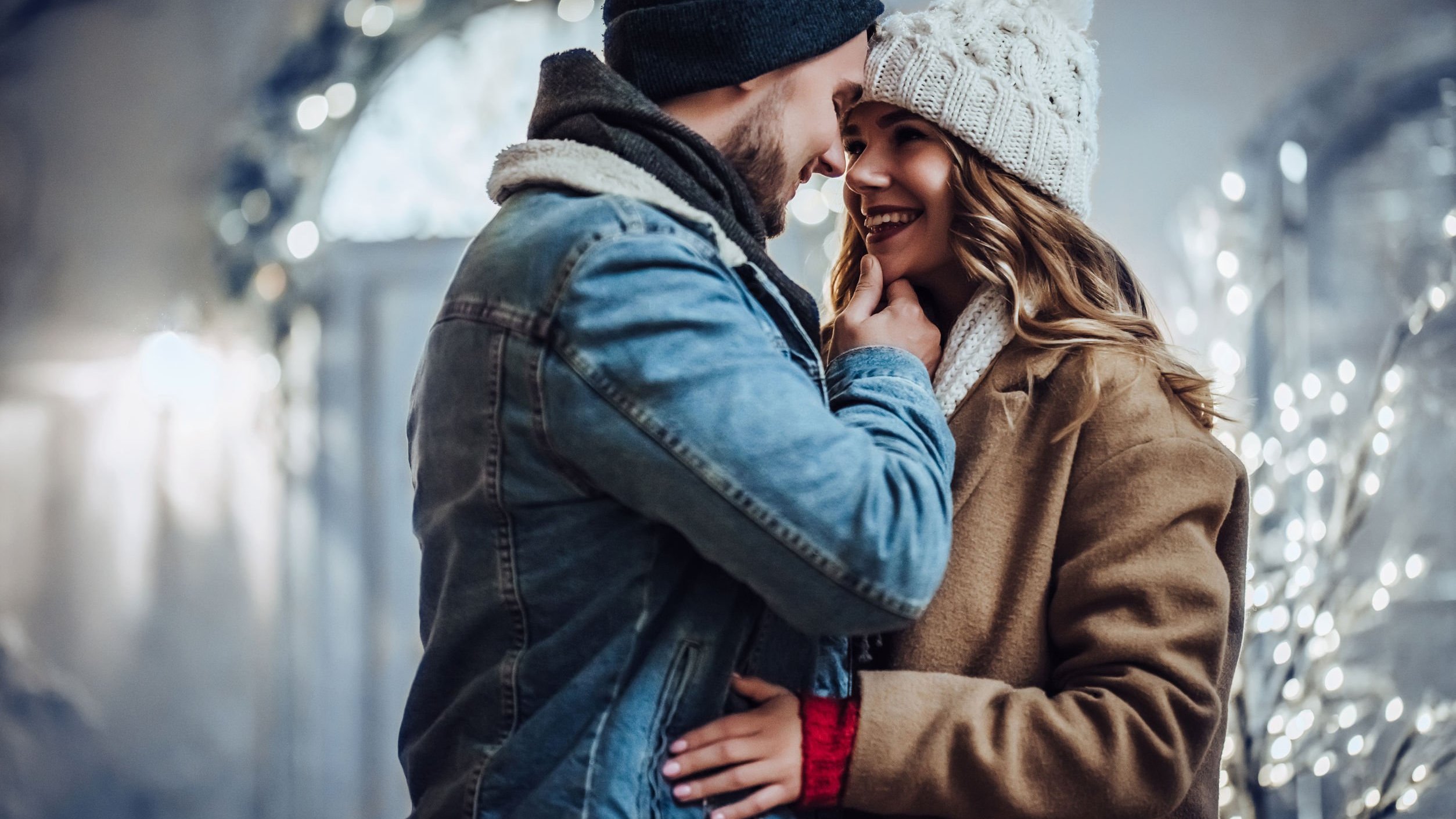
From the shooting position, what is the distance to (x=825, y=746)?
3.34 ft

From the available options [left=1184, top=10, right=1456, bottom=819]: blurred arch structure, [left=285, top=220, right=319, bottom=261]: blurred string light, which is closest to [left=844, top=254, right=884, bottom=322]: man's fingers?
[left=1184, top=10, right=1456, bottom=819]: blurred arch structure

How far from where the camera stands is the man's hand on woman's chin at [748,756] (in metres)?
0.95

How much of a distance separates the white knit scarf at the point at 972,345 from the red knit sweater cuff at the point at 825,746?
38cm

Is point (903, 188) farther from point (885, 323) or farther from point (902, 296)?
point (885, 323)

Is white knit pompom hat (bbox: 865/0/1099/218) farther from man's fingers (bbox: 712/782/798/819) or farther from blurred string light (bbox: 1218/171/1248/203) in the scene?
blurred string light (bbox: 1218/171/1248/203)

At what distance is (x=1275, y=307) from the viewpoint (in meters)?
Result: 2.69

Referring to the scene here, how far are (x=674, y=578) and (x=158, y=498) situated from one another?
2810 millimetres

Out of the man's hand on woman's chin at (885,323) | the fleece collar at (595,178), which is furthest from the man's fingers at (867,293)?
the fleece collar at (595,178)

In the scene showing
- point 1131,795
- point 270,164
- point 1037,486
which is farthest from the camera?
point 270,164

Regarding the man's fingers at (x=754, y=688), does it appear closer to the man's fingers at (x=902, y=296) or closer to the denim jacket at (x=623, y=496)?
the denim jacket at (x=623, y=496)

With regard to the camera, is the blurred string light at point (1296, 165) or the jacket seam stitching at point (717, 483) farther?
the blurred string light at point (1296, 165)

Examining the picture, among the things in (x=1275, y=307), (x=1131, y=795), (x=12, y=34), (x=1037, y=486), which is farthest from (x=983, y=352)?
(x=12, y=34)

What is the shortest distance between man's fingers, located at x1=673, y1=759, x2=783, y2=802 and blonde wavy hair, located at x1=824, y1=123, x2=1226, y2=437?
0.56 metres

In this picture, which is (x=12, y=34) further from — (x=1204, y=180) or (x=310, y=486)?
(x=1204, y=180)
